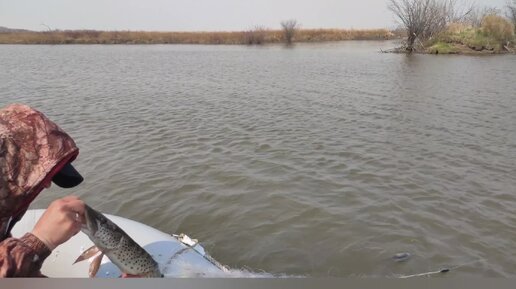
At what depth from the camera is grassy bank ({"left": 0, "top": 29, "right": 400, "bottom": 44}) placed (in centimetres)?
5771

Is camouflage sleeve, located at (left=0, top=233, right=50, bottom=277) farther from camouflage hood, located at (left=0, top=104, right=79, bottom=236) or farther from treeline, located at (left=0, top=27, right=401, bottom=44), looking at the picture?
treeline, located at (left=0, top=27, right=401, bottom=44)

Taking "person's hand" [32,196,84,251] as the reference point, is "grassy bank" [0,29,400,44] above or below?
above

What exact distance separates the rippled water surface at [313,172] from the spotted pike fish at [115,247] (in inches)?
78.7

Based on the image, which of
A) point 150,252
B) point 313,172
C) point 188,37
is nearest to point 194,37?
point 188,37

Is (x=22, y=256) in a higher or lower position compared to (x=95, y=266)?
higher

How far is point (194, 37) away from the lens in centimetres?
6103

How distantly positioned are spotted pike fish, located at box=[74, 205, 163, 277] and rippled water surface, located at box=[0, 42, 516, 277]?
200cm

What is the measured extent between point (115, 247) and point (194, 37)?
61398 millimetres

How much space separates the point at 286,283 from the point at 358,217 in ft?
14.5

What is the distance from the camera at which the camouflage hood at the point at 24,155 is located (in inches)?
78.6

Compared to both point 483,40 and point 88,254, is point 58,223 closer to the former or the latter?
point 88,254

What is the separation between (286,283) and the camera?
1.22m

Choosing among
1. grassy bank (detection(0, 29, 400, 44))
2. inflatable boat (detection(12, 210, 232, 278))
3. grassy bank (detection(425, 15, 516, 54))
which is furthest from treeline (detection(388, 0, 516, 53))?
inflatable boat (detection(12, 210, 232, 278))

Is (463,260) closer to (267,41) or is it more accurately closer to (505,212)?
(505,212)
